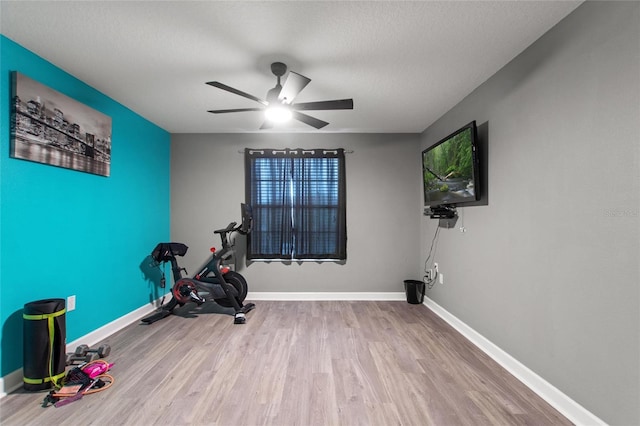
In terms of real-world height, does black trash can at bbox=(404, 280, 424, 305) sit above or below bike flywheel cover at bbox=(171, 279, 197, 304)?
below

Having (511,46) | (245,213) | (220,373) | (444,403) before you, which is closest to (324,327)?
(220,373)

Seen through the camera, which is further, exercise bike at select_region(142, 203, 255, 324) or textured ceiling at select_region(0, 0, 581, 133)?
exercise bike at select_region(142, 203, 255, 324)

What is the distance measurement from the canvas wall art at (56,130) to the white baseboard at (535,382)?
13.3ft

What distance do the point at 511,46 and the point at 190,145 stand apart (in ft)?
13.3

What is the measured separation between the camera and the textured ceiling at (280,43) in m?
1.68

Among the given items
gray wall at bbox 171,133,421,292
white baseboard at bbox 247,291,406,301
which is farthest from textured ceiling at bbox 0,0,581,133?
white baseboard at bbox 247,291,406,301

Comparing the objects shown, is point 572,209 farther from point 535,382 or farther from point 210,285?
point 210,285

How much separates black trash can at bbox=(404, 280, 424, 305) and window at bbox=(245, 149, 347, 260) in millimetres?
1044

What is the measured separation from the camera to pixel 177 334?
2.90 metres

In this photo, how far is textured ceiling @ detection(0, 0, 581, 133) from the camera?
1680 millimetres

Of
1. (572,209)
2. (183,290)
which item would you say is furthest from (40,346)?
(572,209)

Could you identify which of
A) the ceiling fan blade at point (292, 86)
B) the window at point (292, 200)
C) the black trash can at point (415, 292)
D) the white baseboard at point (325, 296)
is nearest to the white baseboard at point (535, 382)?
the black trash can at point (415, 292)

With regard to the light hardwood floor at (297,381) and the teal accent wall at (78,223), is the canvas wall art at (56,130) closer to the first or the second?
the teal accent wall at (78,223)

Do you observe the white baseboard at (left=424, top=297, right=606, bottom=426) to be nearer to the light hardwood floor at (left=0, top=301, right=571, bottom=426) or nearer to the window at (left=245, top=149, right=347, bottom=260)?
the light hardwood floor at (left=0, top=301, right=571, bottom=426)
